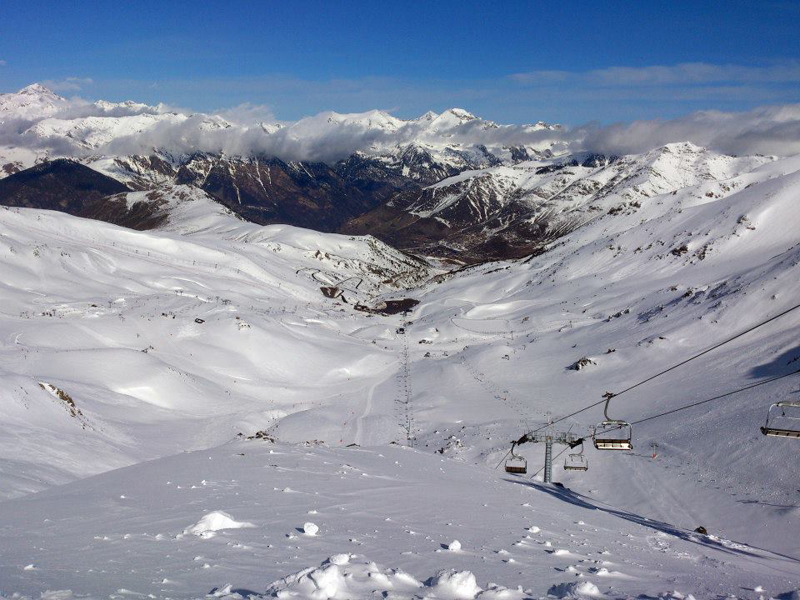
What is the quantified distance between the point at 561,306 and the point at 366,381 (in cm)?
3666

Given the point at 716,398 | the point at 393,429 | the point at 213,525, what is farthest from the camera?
the point at 393,429

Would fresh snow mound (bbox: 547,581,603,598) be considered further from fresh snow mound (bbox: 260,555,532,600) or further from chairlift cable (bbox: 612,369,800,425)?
chairlift cable (bbox: 612,369,800,425)

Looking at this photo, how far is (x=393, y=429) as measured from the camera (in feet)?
129

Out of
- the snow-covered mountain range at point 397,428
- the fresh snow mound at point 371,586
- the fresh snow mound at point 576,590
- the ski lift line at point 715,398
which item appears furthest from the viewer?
the ski lift line at point 715,398

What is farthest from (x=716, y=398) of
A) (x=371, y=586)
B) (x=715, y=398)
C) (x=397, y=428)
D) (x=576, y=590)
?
(x=371, y=586)

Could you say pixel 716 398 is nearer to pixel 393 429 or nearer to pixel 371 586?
pixel 393 429

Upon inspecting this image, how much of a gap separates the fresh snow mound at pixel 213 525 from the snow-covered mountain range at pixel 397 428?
4 centimetres

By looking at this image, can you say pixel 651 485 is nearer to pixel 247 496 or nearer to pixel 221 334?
pixel 247 496

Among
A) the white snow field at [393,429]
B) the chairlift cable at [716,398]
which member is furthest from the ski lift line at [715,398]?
the white snow field at [393,429]

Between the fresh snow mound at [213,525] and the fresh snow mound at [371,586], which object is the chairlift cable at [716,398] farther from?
the fresh snow mound at [371,586]

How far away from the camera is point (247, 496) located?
12.2 meters

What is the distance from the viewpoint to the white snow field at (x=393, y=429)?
8.55 metres

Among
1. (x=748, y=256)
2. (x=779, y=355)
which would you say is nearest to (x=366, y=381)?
(x=779, y=355)

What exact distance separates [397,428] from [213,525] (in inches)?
1204
